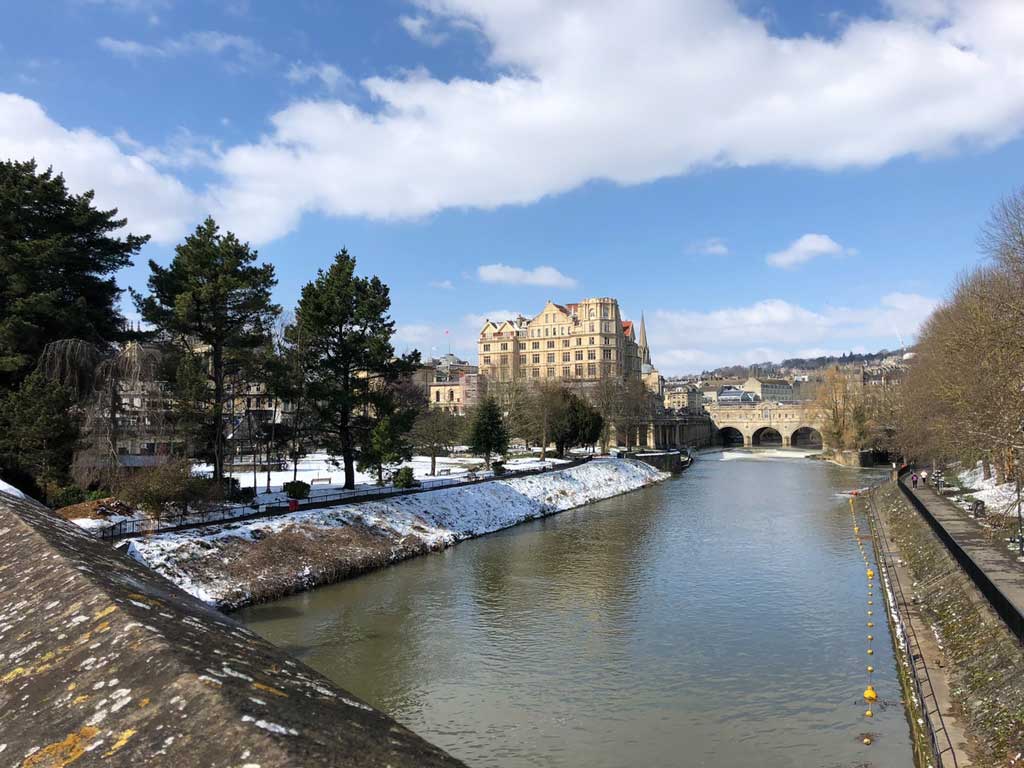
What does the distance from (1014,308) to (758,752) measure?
17.7m

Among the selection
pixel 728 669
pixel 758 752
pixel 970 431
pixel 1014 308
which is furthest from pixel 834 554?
pixel 758 752

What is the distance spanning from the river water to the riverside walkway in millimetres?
3171

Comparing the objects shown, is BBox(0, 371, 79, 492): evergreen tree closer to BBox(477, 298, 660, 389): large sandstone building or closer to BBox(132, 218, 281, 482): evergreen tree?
BBox(132, 218, 281, 482): evergreen tree

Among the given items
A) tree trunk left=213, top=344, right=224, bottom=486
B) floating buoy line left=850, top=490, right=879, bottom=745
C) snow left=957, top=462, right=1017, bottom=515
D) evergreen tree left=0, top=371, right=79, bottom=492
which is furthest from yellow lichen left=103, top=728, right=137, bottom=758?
snow left=957, top=462, right=1017, bottom=515

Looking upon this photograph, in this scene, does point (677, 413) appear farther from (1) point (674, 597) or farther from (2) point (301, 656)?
(2) point (301, 656)

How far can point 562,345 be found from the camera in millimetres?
134375

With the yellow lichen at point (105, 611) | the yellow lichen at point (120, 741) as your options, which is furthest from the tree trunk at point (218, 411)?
the yellow lichen at point (120, 741)

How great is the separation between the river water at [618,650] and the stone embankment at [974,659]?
52.6 inches

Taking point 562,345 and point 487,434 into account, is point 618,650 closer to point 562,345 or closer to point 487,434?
point 487,434

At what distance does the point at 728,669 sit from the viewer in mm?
18641

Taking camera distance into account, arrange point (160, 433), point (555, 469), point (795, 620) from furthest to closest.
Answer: point (555, 469)
point (160, 433)
point (795, 620)

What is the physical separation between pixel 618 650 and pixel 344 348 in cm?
2559

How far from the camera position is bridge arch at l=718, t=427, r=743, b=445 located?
502 ft

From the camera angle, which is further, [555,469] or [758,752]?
[555,469]
